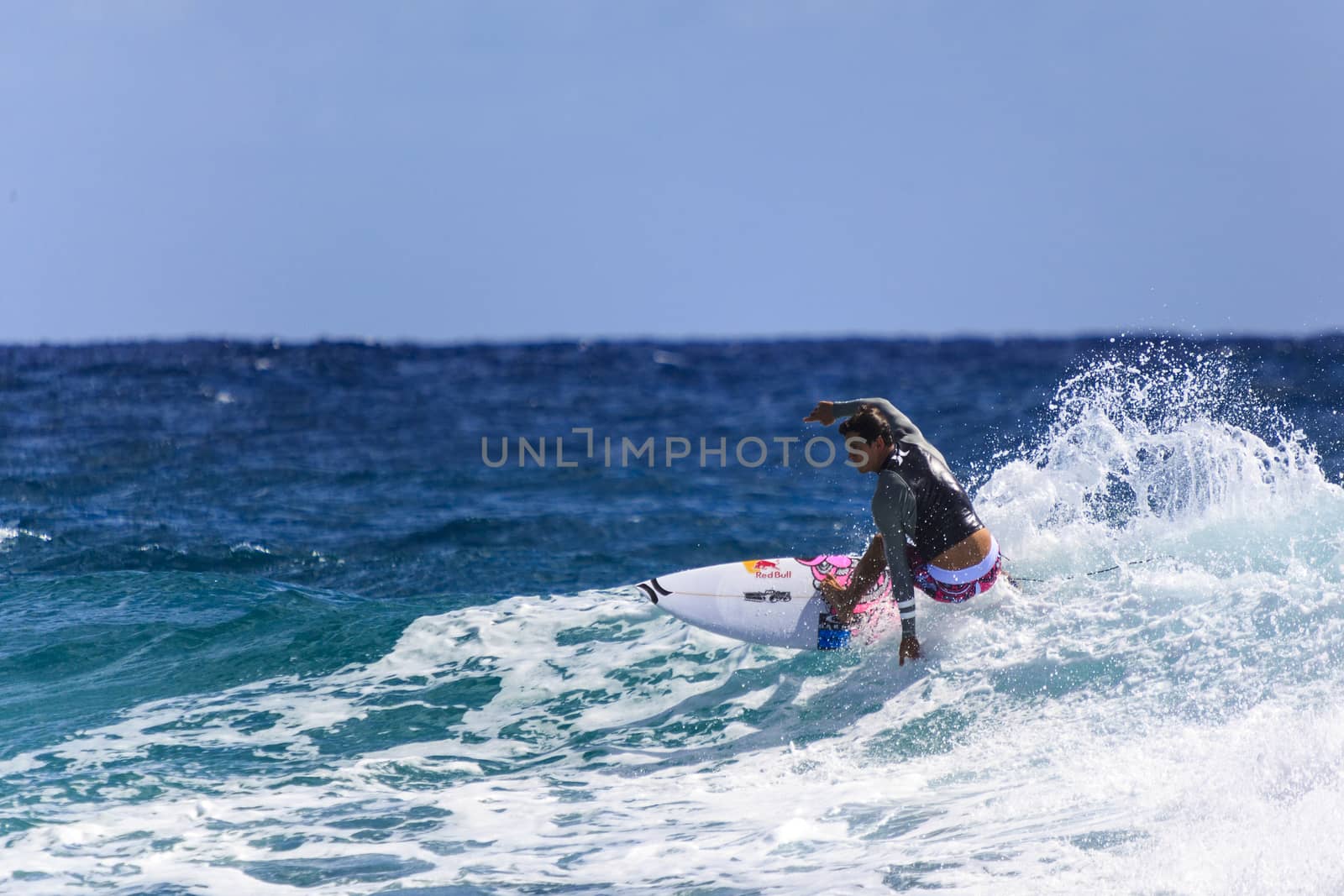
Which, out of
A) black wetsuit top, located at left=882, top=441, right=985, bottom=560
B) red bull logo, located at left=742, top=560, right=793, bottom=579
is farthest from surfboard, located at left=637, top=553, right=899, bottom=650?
black wetsuit top, located at left=882, top=441, right=985, bottom=560

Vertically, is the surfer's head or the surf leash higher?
the surfer's head

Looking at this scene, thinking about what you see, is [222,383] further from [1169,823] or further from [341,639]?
[1169,823]

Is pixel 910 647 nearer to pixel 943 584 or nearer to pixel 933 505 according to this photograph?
pixel 943 584

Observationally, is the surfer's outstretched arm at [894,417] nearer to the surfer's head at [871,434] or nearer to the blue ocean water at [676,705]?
the surfer's head at [871,434]

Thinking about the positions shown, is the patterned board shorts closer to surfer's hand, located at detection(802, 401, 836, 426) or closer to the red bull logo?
the red bull logo

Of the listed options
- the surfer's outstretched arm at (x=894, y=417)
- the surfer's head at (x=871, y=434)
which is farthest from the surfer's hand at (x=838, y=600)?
the surfer's outstretched arm at (x=894, y=417)

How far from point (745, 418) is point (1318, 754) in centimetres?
2895

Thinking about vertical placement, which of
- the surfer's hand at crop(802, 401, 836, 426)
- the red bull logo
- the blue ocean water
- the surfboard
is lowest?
the blue ocean water

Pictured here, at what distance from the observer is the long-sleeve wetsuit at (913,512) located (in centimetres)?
807

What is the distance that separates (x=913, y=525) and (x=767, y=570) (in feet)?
4.29

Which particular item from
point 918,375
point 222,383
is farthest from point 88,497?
point 918,375

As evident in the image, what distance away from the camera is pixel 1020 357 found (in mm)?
72625

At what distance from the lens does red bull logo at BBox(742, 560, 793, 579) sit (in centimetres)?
898

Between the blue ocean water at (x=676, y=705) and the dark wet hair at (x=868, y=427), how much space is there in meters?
1.53
